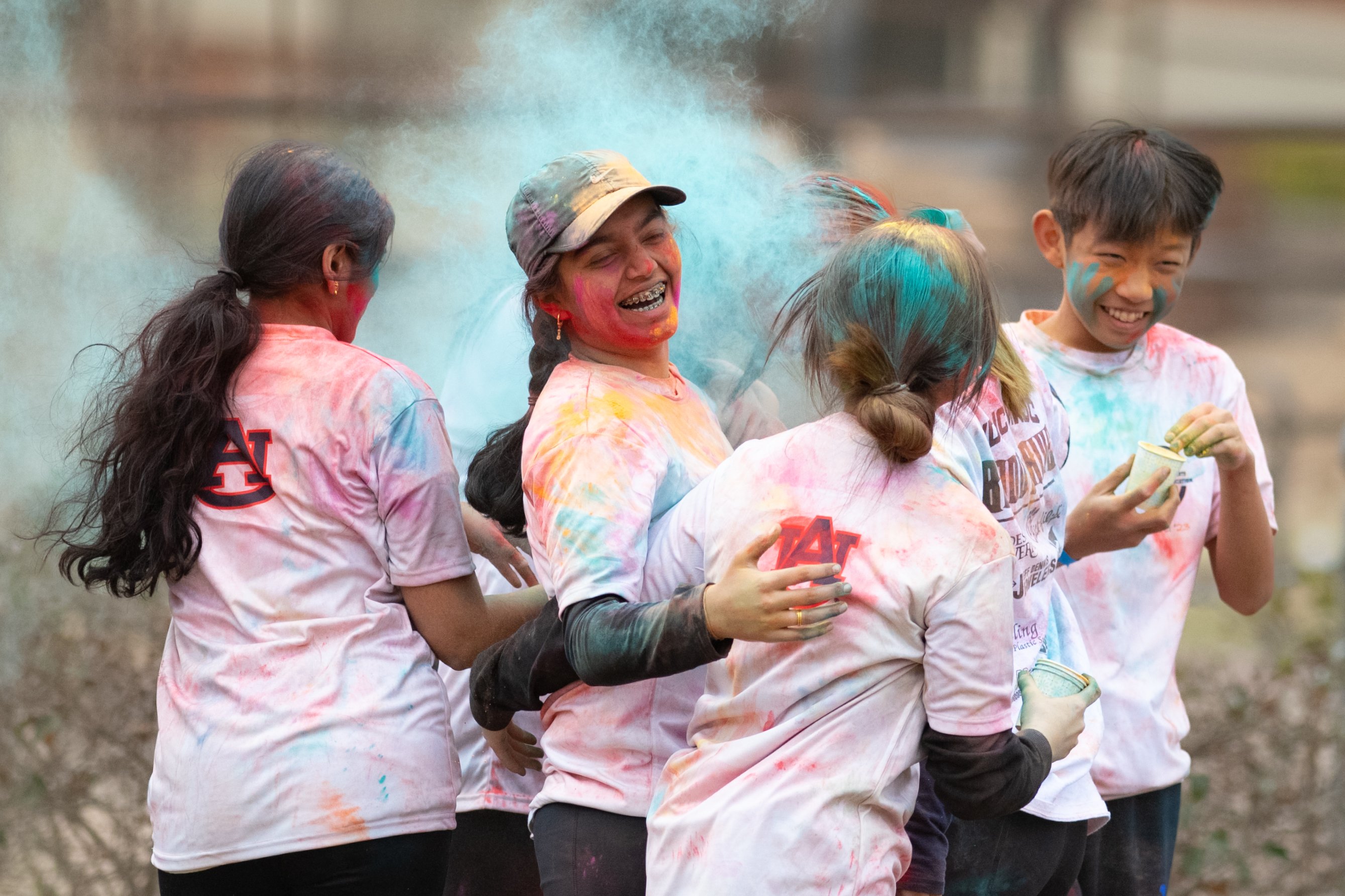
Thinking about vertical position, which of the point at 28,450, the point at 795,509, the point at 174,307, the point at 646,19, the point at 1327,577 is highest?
the point at 646,19

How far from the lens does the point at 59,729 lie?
4.05m

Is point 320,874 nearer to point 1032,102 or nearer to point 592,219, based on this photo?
point 592,219

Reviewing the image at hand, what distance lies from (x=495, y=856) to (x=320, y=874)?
1.77 feet

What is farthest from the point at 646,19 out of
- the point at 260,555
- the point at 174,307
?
the point at 260,555

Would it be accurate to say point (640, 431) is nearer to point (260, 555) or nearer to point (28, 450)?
point (260, 555)

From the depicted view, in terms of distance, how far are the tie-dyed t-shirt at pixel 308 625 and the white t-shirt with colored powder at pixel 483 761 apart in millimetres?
333

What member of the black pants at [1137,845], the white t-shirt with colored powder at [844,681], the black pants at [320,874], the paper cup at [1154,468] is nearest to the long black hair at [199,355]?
the black pants at [320,874]

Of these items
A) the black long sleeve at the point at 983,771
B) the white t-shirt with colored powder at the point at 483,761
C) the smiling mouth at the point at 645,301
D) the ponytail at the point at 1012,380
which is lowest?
the white t-shirt with colored powder at the point at 483,761

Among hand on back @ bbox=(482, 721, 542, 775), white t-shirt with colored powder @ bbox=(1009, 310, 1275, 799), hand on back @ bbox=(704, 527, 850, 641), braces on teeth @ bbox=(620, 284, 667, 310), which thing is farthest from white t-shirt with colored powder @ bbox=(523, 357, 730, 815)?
white t-shirt with colored powder @ bbox=(1009, 310, 1275, 799)

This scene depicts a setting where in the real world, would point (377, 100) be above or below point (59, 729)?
above

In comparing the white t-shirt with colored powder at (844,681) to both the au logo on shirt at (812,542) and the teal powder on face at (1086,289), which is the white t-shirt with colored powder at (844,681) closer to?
the au logo on shirt at (812,542)

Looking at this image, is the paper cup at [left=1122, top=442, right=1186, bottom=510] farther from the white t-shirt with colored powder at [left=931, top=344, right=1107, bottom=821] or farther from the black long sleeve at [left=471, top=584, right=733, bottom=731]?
the black long sleeve at [left=471, top=584, right=733, bottom=731]

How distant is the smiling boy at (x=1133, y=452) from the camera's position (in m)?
2.64

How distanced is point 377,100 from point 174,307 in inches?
102
